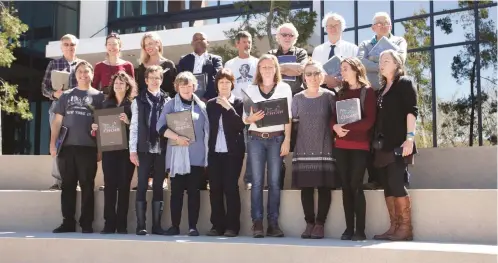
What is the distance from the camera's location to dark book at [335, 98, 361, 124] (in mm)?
5180

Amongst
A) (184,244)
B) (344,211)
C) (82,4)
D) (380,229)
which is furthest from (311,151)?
(82,4)

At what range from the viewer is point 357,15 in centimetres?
1447

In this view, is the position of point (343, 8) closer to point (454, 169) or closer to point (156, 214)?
point (454, 169)

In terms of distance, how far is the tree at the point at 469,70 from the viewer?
1257 cm

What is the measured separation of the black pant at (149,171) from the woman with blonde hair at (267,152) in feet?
3.32

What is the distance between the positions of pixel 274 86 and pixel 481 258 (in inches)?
100

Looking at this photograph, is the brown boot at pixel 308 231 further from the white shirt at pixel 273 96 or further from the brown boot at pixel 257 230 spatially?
the white shirt at pixel 273 96

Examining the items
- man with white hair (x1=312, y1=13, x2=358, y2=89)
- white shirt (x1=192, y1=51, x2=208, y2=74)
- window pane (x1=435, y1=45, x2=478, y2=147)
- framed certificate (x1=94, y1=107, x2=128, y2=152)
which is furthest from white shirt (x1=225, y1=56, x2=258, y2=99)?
window pane (x1=435, y1=45, x2=478, y2=147)

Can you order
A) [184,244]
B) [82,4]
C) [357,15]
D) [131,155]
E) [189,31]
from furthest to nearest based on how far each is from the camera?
[82,4] < [189,31] < [357,15] < [131,155] < [184,244]

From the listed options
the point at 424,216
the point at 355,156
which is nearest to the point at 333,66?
the point at 355,156

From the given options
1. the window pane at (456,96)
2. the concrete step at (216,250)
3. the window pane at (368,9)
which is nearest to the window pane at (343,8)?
the window pane at (368,9)

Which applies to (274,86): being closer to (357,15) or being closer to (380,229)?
(380,229)

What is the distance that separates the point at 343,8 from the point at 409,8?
5.89 ft

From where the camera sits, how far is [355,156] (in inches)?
203
